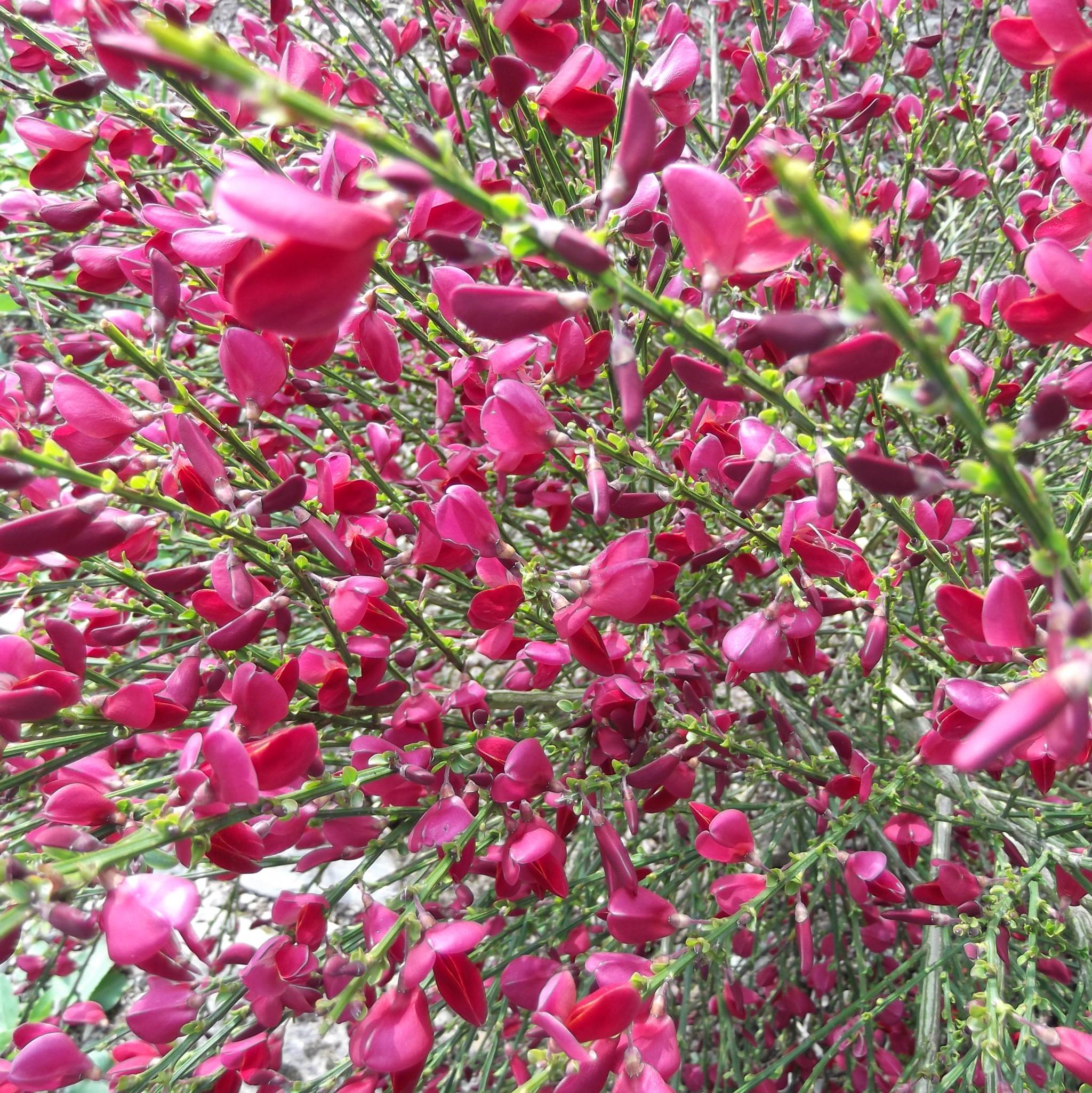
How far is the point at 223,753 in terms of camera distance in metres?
0.52

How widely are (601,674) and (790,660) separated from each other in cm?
24

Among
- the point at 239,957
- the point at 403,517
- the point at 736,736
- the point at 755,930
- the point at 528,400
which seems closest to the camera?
the point at 528,400

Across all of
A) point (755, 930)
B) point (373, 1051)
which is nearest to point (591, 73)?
point (373, 1051)

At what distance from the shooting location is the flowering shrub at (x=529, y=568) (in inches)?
15.9

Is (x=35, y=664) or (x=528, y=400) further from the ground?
(x=528, y=400)

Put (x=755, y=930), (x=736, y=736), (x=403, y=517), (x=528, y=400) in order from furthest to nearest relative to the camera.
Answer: (x=755, y=930), (x=736, y=736), (x=403, y=517), (x=528, y=400)

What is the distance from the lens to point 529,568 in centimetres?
72

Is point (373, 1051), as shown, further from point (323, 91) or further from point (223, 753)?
point (323, 91)

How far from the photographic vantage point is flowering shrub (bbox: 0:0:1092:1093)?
0.40m

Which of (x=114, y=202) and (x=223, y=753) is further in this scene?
(x=114, y=202)

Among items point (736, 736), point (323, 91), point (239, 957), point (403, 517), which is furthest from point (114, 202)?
point (736, 736)

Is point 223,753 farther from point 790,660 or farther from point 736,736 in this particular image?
point 736,736

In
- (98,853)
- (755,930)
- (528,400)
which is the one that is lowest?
(755,930)

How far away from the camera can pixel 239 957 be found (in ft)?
2.45
